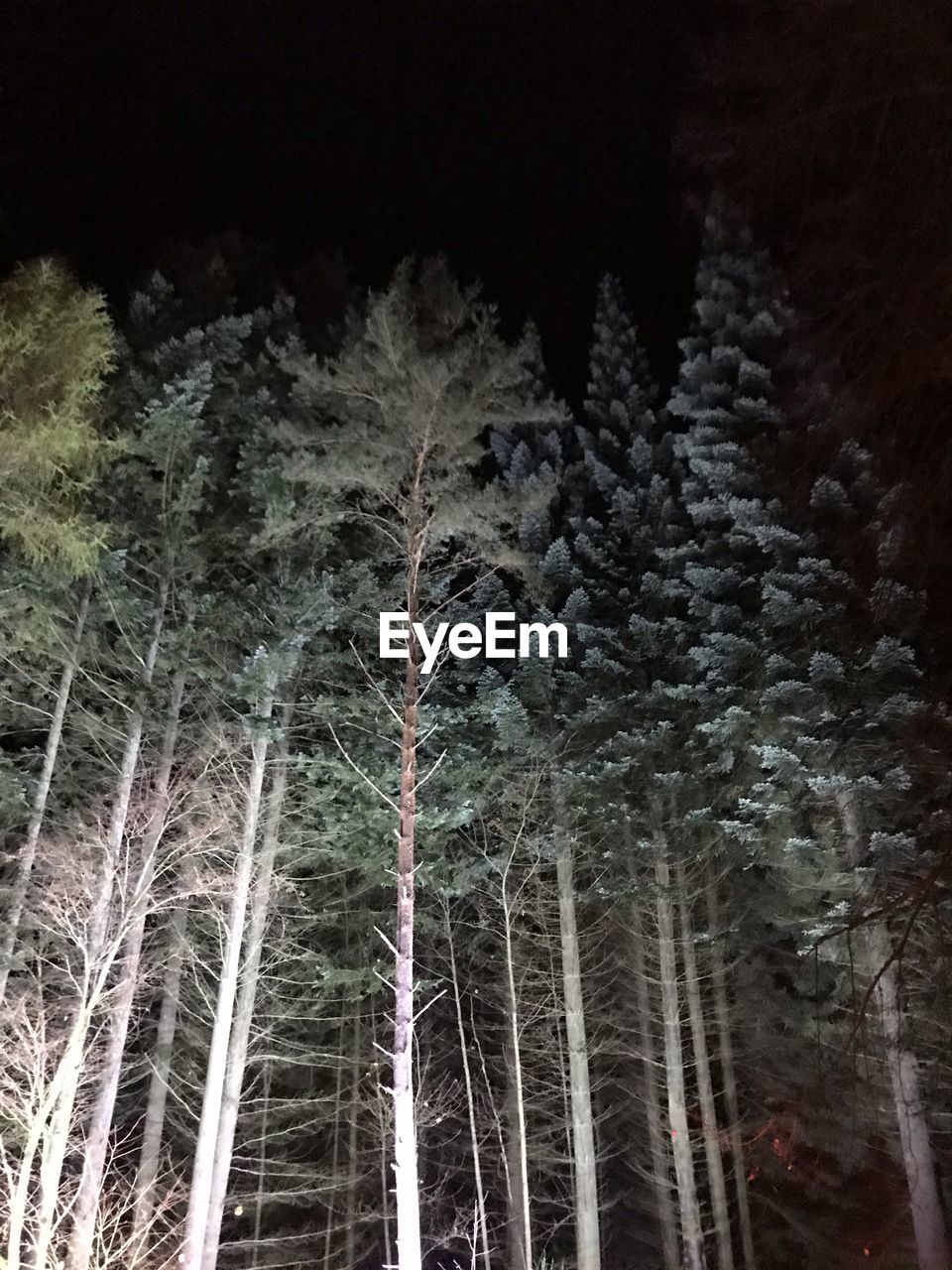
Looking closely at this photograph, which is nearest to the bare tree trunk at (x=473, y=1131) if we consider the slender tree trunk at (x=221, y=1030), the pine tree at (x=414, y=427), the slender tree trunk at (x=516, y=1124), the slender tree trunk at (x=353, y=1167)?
the slender tree trunk at (x=516, y=1124)

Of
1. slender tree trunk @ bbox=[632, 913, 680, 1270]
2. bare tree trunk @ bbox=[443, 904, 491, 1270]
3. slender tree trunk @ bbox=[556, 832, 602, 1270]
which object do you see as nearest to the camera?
slender tree trunk @ bbox=[556, 832, 602, 1270]

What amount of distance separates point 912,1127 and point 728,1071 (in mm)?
6275

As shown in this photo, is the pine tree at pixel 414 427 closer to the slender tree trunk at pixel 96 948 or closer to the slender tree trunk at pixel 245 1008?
the slender tree trunk at pixel 245 1008

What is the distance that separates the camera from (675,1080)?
11.8 meters

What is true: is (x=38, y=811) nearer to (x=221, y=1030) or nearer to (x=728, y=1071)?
(x=221, y=1030)

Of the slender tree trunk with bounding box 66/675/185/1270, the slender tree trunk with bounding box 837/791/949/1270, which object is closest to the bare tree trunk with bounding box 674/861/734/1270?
the slender tree trunk with bounding box 837/791/949/1270

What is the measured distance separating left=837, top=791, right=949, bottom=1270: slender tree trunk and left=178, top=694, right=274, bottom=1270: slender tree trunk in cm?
706

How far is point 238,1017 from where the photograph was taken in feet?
34.1

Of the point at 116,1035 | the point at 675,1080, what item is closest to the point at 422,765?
the point at 116,1035

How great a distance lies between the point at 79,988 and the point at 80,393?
6.25m

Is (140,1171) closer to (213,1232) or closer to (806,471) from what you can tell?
(213,1232)

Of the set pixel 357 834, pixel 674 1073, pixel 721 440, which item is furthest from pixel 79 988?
pixel 721 440

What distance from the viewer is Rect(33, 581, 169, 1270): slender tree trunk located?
6961 mm

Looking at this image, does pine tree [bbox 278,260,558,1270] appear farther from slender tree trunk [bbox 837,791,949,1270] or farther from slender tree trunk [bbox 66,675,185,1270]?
slender tree trunk [bbox 837,791,949,1270]
